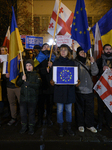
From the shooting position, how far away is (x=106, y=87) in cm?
363

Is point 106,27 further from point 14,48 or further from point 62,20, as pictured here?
point 14,48

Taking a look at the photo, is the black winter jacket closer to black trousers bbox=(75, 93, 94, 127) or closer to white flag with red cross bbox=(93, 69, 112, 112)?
black trousers bbox=(75, 93, 94, 127)

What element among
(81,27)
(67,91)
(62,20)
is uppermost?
(62,20)

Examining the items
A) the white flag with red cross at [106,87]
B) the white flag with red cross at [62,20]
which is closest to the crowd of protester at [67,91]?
the white flag with red cross at [106,87]

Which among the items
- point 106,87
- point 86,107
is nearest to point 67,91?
point 86,107

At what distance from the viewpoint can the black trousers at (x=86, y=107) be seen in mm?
3688

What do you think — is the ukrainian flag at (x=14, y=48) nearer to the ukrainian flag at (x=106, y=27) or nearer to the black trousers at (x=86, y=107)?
the black trousers at (x=86, y=107)

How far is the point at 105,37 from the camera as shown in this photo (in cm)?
438

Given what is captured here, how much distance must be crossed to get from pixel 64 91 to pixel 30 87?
90 cm

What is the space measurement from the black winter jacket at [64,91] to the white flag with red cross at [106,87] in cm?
80

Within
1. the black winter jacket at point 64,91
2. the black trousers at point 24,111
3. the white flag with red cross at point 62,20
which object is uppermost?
the white flag with red cross at point 62,20

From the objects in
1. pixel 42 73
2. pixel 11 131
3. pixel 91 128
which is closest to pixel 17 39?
pixel 42 73

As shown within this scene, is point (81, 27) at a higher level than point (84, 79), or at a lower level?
higher

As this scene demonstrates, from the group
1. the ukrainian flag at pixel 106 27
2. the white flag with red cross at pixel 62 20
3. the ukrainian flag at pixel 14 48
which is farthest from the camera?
the white flag with red cross at pixel 62 20
